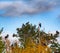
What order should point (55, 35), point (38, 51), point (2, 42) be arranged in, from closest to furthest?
point (38, 51)
point (2, 42)
point (55, 35)

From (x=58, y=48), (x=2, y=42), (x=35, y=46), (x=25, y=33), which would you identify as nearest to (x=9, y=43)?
(x=35, y=46)

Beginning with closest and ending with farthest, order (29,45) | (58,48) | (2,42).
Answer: (29,45) < (2,42) < (58,48)

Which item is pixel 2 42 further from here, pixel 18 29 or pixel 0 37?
pixel 18 29

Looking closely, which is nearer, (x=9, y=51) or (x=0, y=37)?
(x=9, y=51)

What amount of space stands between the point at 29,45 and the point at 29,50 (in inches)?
58.1

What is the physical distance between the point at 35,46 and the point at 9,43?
12.2ft

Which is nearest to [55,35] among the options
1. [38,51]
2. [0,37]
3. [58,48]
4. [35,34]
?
[35,34]

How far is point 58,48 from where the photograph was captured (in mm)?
48094

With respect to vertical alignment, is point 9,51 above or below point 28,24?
below

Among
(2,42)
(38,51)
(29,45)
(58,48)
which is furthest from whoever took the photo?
(58,48)

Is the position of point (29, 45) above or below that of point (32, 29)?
below

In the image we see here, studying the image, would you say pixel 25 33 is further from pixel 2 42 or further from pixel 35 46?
pixel 35 46

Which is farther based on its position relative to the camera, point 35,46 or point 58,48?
point 58,48

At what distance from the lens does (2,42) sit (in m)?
43.6
